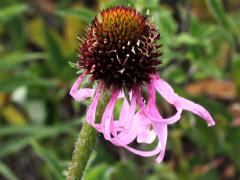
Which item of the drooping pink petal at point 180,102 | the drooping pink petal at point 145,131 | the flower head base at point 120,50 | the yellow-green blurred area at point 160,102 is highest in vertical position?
the flower head base at point 120,50

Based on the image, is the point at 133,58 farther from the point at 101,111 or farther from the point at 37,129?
the point at 37,129

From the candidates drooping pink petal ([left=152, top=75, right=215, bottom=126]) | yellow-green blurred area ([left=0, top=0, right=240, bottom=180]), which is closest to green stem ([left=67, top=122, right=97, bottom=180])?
drooping pink petal ([left=152, top=75, right=215, bottom=126])

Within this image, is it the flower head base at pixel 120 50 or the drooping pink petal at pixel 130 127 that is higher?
the flower head base at pixel 120 50

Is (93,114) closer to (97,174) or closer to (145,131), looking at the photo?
(145,131)

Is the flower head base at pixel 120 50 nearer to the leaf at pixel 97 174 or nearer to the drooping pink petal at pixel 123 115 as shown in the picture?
the drooping pink petal at pixel 123 115

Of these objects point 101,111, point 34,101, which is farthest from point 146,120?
point 34,101

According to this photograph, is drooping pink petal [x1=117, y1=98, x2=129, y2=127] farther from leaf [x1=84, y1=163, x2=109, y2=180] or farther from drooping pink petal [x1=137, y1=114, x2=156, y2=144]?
leaf [x1=84, y1=163, x2=109, y2=180]

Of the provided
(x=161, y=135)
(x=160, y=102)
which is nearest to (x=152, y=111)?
(x=161, y=135)

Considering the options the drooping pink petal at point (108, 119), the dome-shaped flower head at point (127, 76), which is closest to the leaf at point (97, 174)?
the dome-shaped flower head at point (127, 76)
